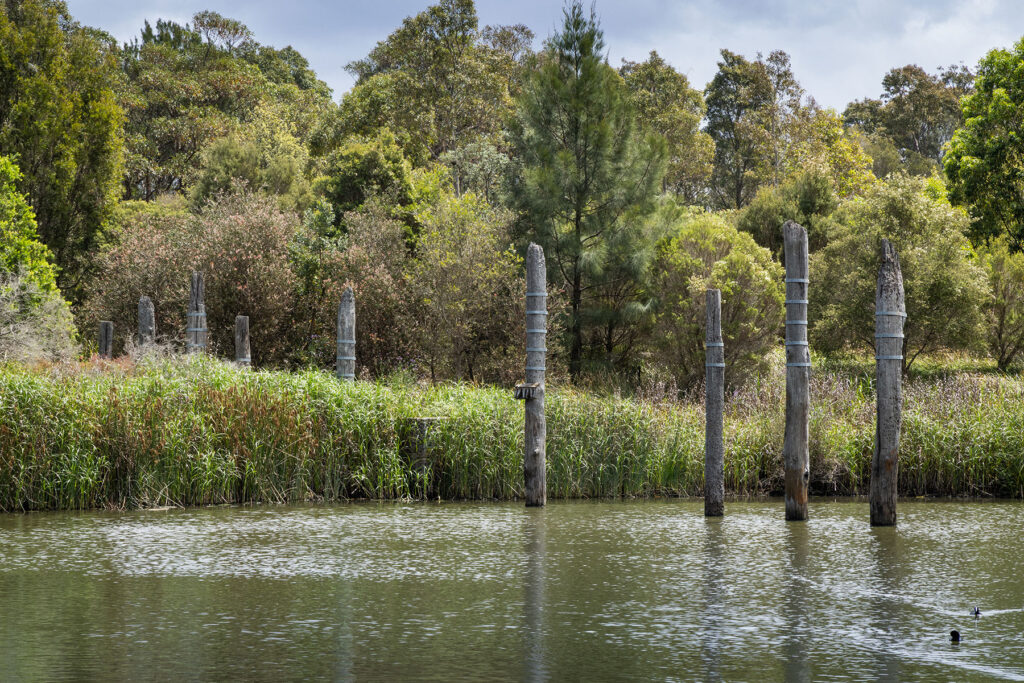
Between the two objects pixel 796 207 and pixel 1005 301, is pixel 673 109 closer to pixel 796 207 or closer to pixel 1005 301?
pixel 796 207

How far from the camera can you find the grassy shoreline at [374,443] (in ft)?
46.0

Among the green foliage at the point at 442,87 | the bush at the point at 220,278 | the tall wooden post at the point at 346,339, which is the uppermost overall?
the green foliage at the point at 442,87

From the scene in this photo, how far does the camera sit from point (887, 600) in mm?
8828

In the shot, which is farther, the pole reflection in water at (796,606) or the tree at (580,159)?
the tree at (580,159)

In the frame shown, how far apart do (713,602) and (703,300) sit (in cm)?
1399

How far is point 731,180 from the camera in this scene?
57688 mm

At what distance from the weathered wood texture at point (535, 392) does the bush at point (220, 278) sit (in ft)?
33.8

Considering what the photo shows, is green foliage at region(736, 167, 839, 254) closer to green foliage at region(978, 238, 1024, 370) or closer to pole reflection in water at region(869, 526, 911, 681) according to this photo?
green foliage at region(978, 238, 1024, 370)

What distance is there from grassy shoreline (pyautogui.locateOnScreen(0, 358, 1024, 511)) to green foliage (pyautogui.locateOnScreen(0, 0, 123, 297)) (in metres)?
17.1

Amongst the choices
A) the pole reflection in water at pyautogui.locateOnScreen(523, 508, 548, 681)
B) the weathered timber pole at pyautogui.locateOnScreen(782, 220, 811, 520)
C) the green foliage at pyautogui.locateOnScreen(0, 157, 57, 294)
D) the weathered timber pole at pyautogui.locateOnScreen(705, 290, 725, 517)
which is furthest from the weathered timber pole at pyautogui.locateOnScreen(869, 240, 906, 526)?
the green foliage at pyautogui.locateOnScreen(0, 157, 57, 294)

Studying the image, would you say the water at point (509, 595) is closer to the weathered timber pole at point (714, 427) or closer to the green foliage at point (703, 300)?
the weathered timber pole at point (714, 427)

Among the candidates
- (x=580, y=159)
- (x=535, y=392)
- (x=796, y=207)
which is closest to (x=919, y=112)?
(x=796, y=207)

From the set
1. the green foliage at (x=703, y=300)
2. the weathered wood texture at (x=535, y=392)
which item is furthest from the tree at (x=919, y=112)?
the weathered wood texture at (x=535, y=392)

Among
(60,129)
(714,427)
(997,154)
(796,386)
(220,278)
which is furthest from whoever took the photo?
(60,129)
